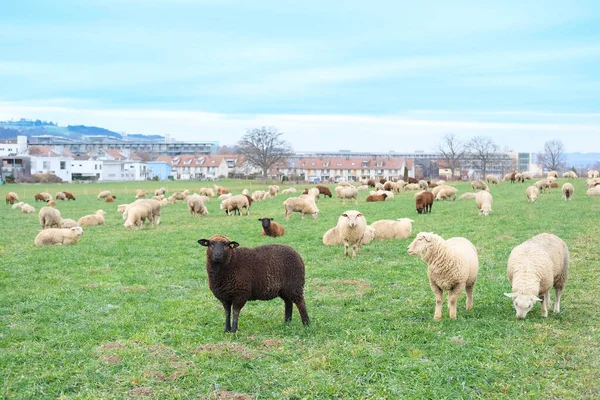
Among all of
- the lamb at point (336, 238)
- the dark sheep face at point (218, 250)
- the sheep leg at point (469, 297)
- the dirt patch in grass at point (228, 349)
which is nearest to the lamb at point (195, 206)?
the lamb at point (336, 238)

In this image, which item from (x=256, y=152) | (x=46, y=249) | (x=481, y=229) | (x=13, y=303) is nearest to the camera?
(x=13, y=303)

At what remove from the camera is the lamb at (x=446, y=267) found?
935 centimetres

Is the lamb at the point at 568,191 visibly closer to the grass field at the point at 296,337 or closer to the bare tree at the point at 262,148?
the grass field at the point at 296,337

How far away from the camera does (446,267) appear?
9422mm

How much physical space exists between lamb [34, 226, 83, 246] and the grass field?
3.84 meters

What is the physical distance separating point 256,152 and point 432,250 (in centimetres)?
8768

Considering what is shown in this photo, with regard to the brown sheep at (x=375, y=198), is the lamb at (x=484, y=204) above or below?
above

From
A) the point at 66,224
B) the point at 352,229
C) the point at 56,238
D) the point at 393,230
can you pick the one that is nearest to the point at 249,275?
the point at 352,229

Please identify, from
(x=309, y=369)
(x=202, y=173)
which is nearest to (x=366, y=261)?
(x=309, y=369)

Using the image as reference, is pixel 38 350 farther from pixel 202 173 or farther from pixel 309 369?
pixel 202 173

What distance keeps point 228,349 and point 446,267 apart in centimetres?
406

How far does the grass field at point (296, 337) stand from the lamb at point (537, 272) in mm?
334

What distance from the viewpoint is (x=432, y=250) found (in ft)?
31.4

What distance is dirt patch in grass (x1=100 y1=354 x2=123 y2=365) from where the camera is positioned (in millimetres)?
7285
